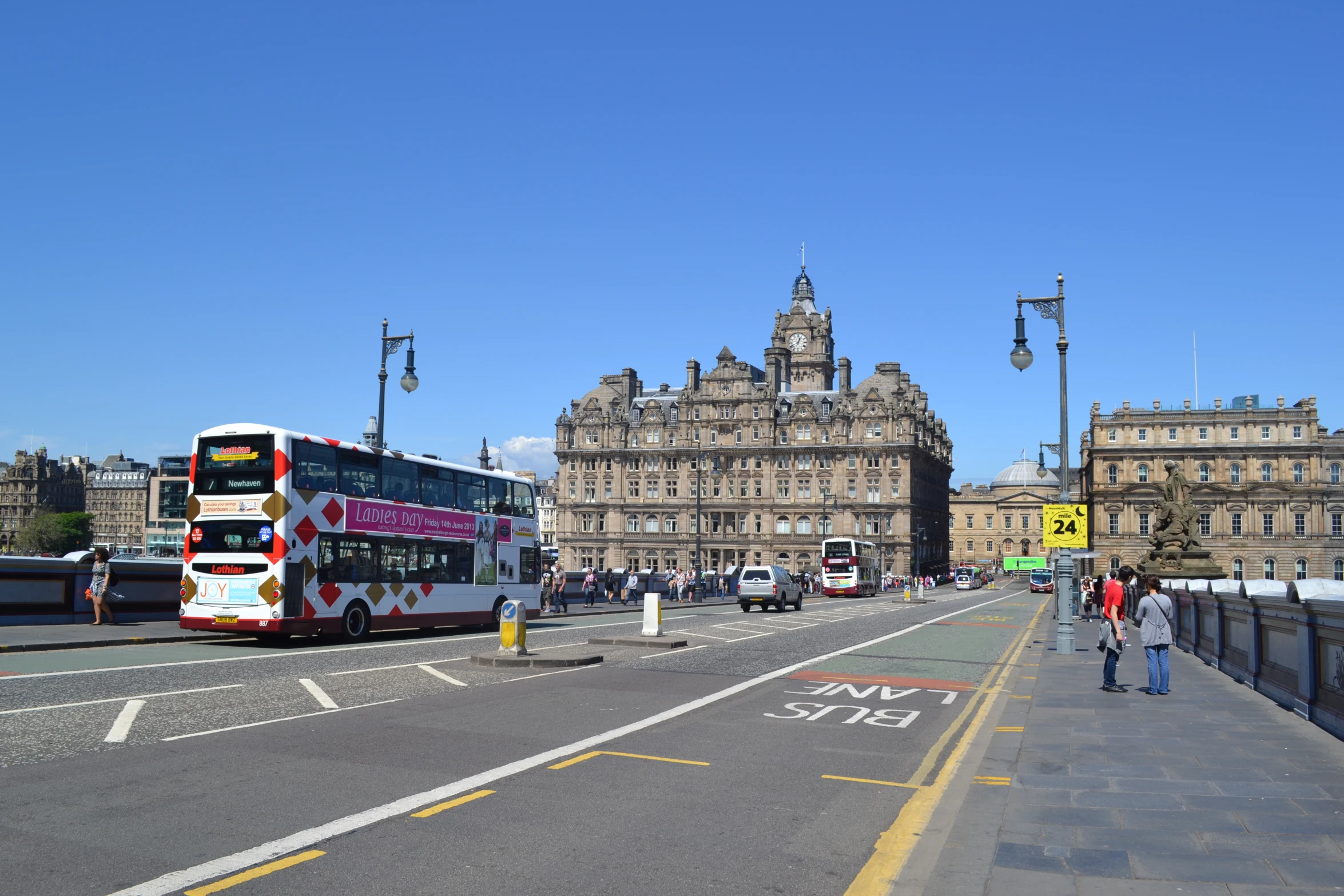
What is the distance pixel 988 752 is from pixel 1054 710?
339cm

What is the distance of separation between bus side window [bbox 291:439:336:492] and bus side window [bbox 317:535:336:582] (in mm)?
1051

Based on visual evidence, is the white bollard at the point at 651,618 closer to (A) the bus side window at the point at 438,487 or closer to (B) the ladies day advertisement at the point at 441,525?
(B) the ladies day advertisement at the point at 441,525

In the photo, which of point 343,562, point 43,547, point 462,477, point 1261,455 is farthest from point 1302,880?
point 43,547

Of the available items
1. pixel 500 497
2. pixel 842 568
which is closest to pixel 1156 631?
pixel 500 497

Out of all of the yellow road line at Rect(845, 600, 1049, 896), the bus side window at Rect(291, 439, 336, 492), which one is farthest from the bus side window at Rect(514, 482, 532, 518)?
the yellow road line at Rect(845, 600, 1049, 896)

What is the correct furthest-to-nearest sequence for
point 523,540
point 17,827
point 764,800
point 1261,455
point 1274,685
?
point 1261,455
point 523,540
point 1274,685
point 764,800
point 17,827

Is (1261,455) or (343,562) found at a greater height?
(1261,455)

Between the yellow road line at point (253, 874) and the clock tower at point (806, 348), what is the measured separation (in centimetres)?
10953

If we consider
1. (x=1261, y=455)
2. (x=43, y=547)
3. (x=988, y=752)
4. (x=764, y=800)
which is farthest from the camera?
(x=43, y=547)

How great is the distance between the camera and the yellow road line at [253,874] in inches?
220

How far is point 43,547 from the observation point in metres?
157

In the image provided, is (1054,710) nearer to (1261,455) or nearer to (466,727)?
(466,727)

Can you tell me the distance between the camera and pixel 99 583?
22797mm

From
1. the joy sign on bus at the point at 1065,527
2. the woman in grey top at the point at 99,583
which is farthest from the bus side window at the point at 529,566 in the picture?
the joy sign on bus at the point at 1065,527
